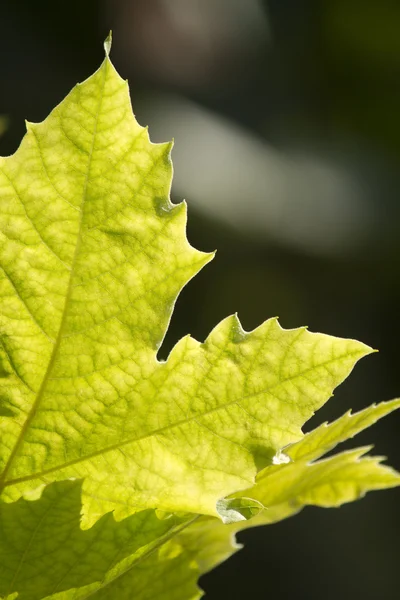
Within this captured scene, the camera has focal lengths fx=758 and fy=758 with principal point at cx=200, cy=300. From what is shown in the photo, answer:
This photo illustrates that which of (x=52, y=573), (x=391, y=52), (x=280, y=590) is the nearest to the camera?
(x=52, y=573)

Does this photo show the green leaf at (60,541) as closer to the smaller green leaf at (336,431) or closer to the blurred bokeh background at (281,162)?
the smaller green leaf at (336,431)

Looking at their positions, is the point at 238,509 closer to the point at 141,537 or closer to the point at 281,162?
the point at 141,537

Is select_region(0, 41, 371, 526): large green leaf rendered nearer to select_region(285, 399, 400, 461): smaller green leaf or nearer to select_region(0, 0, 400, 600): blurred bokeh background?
select_region(285, 399, 400, 461): smaller green leaf

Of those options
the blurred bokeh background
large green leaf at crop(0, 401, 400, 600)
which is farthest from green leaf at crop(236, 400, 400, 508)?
the blurred bokeh background

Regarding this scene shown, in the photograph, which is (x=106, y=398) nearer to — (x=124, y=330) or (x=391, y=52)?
(x=124, y=330)

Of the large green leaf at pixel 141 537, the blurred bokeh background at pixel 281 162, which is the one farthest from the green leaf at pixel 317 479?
the blurred bokeh background at pixel 281 162

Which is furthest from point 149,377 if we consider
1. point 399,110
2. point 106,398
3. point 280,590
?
point 399,110
